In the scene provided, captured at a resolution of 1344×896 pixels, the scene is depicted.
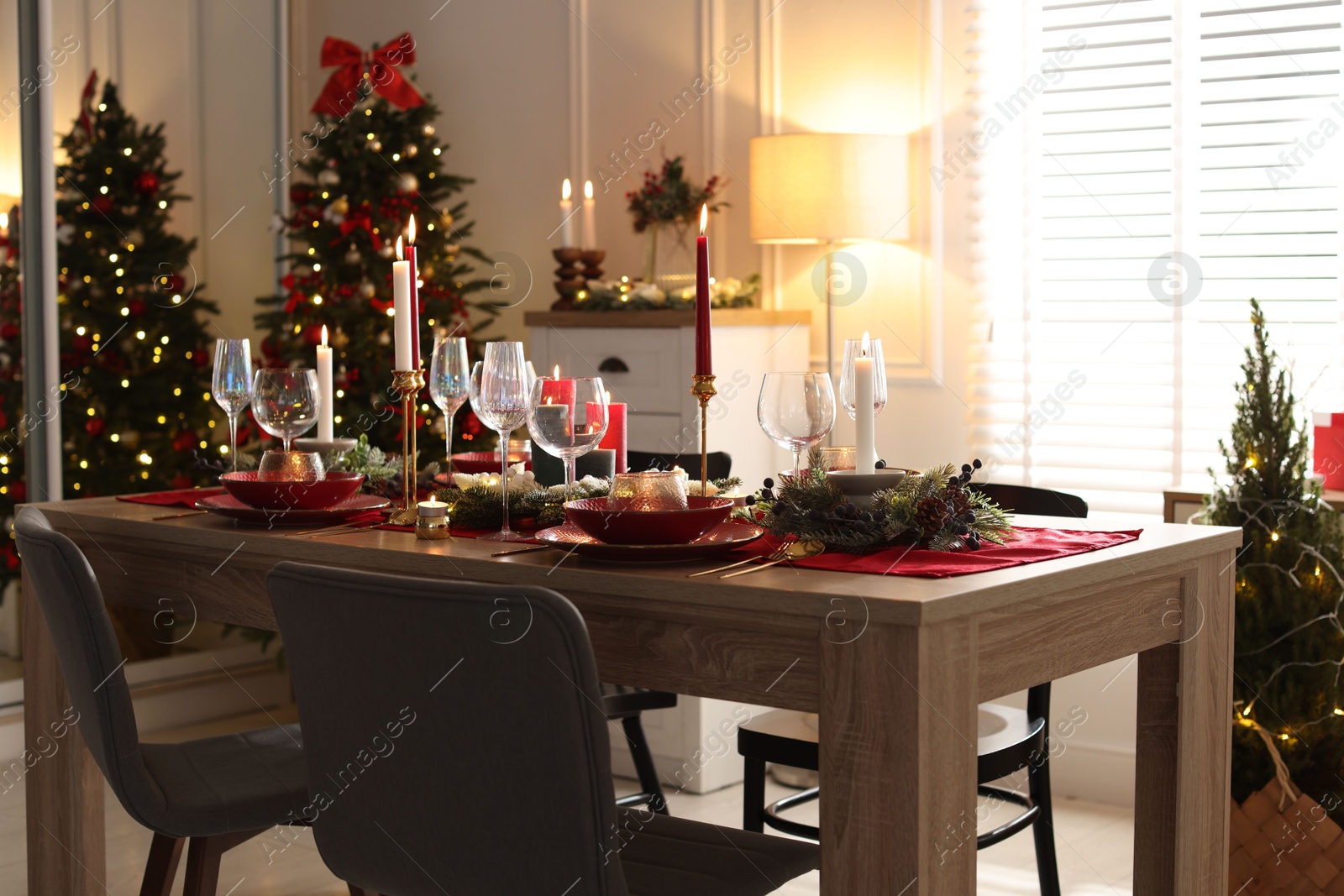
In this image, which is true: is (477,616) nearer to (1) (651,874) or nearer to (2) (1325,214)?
(1) (651,874)

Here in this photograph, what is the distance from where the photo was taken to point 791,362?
12.4ft

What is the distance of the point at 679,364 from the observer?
3543 mm

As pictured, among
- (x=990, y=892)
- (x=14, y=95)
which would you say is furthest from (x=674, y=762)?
(x=14, y=95)

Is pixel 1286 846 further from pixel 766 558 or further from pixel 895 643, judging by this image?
pixel 895 643

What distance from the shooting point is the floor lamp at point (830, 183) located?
137 inches

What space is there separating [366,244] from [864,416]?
2.80m

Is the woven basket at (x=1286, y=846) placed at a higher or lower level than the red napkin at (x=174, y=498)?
lower

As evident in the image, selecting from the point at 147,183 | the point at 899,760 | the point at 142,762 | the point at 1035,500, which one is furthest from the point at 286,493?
the point at 147,183

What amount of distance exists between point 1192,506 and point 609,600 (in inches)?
69.5

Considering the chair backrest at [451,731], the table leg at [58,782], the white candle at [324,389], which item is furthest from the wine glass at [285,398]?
the chair backrest at [451,731]

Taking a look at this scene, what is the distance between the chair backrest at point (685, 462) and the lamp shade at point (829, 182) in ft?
2.85

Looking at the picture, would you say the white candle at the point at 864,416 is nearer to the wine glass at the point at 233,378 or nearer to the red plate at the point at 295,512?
the red plate at the point at 295,512

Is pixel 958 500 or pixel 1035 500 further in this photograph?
pixel 1035 500

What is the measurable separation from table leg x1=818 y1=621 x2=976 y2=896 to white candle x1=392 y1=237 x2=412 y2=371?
2.88 ft
